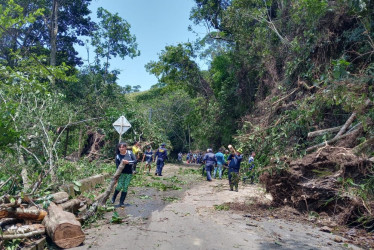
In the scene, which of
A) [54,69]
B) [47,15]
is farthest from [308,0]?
[47,15]

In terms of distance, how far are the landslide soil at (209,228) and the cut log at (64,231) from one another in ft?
0.59

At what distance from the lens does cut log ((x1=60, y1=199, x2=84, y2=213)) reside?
7.63 metres

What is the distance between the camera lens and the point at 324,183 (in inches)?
370

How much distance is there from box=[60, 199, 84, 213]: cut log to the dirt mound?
5332mm

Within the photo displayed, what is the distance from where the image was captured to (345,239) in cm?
764

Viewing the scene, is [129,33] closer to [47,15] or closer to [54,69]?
[47,15]

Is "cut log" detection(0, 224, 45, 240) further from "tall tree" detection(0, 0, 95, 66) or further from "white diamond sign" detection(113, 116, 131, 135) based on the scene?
"tall tree" detection(0, 0, 95, 66)

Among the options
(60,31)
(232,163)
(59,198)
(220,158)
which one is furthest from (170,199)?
(60,31)

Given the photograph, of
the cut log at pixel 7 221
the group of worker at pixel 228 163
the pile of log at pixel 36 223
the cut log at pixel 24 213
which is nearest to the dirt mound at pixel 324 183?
the group of worker at pixel 228 163

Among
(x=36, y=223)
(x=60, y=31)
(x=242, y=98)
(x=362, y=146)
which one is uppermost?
(x=60, y=31)

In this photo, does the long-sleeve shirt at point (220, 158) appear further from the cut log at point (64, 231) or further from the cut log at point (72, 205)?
the cut log at point (64, 231)

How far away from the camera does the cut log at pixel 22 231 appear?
19.4ft

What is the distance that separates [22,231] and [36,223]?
Result: 0.73 metres

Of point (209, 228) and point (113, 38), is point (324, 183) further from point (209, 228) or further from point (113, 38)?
→ point (113, 38)
